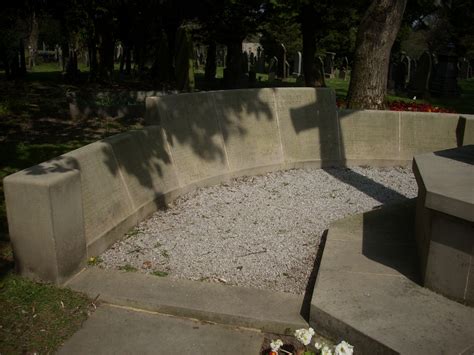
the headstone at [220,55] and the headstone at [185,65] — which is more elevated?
the headstone at [220,55]

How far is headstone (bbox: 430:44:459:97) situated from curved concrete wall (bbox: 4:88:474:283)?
14427mm

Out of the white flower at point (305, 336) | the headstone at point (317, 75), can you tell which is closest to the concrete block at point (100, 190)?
the white flower at point (305, 336)

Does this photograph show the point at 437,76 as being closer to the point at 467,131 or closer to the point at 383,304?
the point at 467,131

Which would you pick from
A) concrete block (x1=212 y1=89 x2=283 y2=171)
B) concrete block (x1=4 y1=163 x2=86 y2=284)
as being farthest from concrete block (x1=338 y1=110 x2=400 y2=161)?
concrete block (x1=4 y1=163 x2=86 y2=284)

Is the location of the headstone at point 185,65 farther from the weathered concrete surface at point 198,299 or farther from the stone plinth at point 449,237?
the stone plinth at point 449,237

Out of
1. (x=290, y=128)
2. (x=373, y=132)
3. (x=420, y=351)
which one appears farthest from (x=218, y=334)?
(x=373, y=132)

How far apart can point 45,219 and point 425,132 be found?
6.54 metres

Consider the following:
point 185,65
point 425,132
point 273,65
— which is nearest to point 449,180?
point 425,132

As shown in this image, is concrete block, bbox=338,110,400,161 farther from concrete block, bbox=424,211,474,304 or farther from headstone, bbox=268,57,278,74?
headstone, bbox=268,57,278,74

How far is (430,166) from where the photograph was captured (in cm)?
431

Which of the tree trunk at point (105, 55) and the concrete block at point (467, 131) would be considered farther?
the tree trunk at point (105, 55)

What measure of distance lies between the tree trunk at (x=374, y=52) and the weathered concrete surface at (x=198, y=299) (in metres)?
6.00

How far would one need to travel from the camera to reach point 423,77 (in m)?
20.2

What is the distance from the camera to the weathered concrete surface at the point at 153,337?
128 inches
